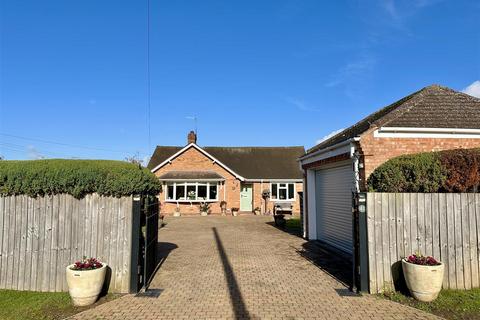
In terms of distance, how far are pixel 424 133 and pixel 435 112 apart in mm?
1101

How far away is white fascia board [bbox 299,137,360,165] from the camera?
9430 millimetres

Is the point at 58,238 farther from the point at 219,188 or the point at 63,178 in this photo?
the point at 219,188

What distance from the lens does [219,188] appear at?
27156mm

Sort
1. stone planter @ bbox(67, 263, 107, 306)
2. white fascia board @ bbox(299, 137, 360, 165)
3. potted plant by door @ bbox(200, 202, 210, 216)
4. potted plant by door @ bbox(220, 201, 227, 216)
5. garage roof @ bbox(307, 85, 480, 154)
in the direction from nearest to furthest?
stone planter @ bbox(67, 263, 107, 306), garage roof @ bbox(307, 85, 480, 154), white fascia board @ bbox(299, 137, 360, 165), potted plant by door @ bbox(200, 202, 210, 216), potted plant by door @ bbox(220, 201, 227, 216)

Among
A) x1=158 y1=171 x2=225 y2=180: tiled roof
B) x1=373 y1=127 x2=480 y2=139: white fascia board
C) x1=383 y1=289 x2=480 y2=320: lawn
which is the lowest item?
x1=383 y1=289 x2=480 y2=320: lawn

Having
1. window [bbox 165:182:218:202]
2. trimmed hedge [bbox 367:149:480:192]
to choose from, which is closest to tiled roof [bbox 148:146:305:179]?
window [bbox 165:182:218:202]

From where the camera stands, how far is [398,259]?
259 inches

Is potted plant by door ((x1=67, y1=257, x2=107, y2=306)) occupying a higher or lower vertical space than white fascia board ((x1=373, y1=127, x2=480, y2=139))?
lower

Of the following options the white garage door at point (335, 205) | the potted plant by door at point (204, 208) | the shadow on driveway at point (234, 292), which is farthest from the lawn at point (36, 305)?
the potted plant by door at point (204, 208)

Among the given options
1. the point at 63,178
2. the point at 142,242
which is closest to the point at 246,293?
the point at 142,242

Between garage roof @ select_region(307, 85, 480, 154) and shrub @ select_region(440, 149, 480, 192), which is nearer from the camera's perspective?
shrub @ select_region(440, 149, 480, 192)

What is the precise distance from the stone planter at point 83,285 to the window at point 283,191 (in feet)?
76.0

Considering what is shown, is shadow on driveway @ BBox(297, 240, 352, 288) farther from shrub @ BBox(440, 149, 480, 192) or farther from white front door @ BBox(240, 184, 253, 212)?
white front door @ BBox(240, 184, 253, 212)

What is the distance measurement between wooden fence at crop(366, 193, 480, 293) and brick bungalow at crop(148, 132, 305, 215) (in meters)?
19.2
